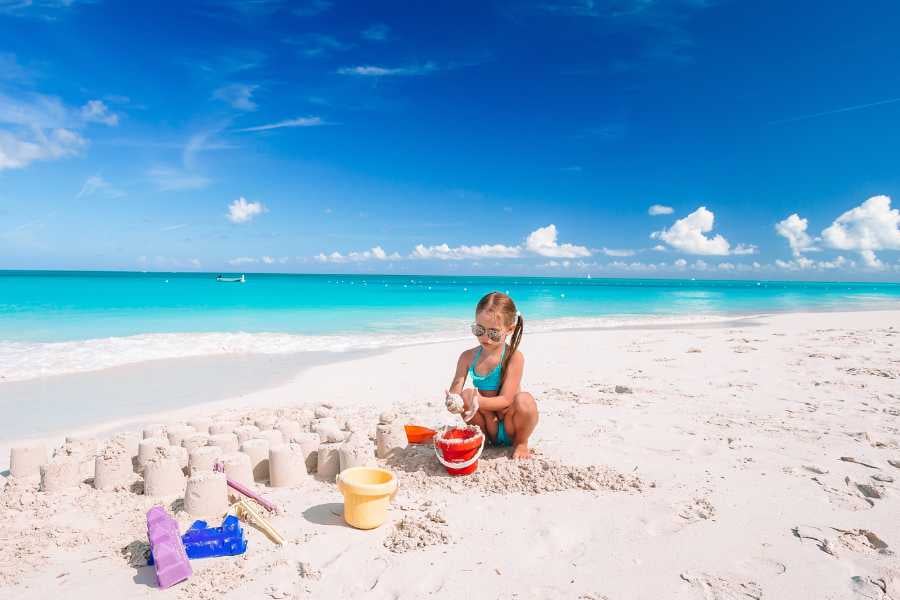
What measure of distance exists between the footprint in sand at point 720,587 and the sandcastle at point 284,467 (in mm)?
2537

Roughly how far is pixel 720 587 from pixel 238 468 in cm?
296

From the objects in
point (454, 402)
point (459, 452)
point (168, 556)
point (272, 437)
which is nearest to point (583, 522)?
point (459, 452)

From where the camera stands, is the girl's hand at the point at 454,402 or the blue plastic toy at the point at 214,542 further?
the girl's hand at the point at 454,402

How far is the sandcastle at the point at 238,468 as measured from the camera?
11.4 ft

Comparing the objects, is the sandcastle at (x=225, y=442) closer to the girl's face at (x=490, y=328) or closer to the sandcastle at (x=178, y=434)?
the sandcastle at (x=178, y=434)

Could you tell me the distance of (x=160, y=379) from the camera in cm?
782

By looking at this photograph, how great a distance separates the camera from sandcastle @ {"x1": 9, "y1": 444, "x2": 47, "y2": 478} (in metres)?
3.78

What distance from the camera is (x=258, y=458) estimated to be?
3.73 m

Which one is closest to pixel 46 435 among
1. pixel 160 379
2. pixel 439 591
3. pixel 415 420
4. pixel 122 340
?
pixel 160 379

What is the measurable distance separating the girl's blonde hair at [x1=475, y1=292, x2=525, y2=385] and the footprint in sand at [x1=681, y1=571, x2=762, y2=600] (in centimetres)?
172

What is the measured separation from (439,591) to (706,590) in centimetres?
125

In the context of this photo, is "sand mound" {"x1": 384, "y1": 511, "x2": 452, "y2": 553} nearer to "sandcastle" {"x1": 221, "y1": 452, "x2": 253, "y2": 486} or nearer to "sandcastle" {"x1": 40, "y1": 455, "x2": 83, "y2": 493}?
"sandcastle" {"x1": 221, "y1": 452, "x2": 253, "y2": 486}

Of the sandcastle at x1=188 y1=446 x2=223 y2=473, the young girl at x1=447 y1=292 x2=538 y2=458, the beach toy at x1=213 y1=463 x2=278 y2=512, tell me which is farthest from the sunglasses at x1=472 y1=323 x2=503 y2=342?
the sandcastle at x1=188 y1=446 x2=223 y2=473

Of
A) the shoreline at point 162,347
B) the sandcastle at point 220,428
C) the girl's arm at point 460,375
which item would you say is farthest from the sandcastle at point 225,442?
the shoreline at point 162,347
